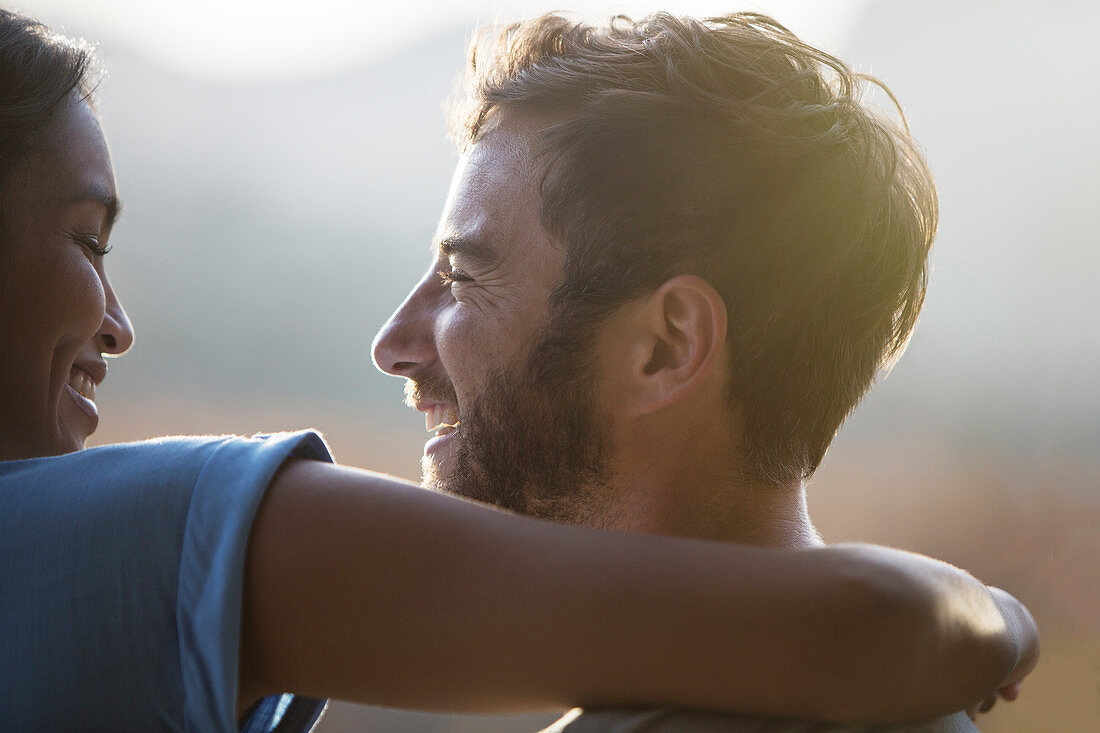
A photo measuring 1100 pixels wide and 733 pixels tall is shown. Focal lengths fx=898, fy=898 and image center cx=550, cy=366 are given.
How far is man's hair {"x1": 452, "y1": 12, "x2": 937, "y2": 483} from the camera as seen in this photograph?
122 cm

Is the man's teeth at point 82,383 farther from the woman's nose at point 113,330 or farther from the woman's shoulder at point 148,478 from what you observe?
the woman's shoulder at point 148,478

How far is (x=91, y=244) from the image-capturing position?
3.65 feet

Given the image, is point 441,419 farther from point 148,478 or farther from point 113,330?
point 148,478

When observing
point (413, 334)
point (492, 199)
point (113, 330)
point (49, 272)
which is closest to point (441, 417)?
point (413, 334)

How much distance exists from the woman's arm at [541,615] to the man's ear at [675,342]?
16.4 inches

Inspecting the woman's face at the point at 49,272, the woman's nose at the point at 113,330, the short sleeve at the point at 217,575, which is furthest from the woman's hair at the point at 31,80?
the short sleeve at the point at 217,575

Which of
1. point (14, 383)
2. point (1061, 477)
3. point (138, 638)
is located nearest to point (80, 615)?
point (138, 638)

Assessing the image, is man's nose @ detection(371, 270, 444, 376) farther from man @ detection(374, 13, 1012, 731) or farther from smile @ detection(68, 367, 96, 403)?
smile @ detection(68, 367, 96, 403)

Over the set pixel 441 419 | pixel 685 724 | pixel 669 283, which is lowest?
pixel 685 724

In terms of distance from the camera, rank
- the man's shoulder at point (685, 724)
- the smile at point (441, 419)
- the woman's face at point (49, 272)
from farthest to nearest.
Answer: the smile at point (441, 419) < the woman's face at point (49, 272) < the man's shoulder at point (685, 724)

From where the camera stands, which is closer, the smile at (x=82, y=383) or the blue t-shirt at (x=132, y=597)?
the blue t-shirt at (x=132, y=597)

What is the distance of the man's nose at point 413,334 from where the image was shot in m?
1.37

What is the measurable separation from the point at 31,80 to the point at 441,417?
709 millimetres

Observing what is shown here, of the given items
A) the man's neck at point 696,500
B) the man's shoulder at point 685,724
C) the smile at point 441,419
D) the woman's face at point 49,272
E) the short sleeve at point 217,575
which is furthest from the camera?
the smile at point 441,419
